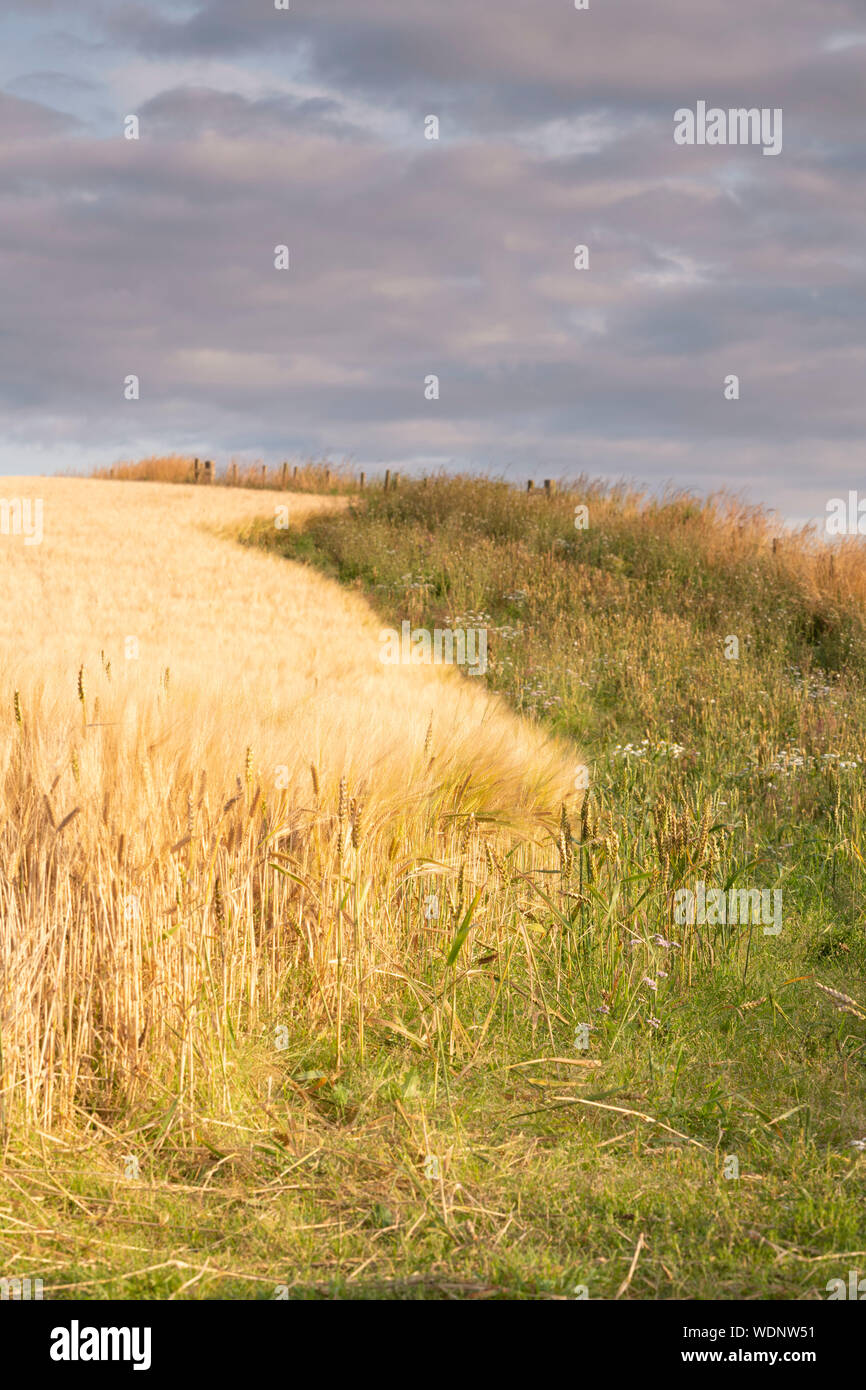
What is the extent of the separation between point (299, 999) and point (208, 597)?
7.78 m

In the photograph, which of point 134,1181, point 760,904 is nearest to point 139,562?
point 760,904

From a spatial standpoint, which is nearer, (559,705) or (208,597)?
(559,705)

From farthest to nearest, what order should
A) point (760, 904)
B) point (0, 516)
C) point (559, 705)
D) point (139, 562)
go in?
1. point (0, 516)
2. point (139, 562)
3. point (559, 705)
4. point (760, 904)

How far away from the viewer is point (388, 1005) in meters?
4.00

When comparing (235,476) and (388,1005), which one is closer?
(388,1005)

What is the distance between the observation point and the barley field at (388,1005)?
2.79 metres

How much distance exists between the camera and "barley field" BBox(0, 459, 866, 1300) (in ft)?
9.16

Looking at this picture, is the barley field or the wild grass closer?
the barley field

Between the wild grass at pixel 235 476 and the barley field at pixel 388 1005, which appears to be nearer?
the barley field at pixel 388 1005

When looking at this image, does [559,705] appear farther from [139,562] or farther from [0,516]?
[0,516]
